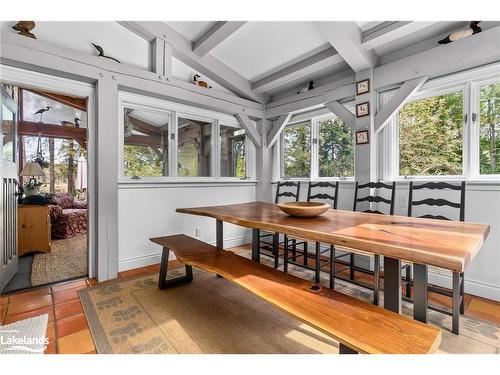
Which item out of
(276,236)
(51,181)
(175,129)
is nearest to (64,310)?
(276,236)

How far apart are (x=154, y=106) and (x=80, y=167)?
506 cm

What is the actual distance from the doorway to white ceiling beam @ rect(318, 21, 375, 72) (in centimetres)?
251

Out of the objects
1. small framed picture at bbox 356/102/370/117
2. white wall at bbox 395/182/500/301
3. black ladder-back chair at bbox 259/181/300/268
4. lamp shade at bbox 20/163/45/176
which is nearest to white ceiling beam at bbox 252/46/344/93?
small framed picture at bbox 356/102/370/117

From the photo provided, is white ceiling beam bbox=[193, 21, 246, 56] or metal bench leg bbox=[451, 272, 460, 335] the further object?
white ceiling beam bbox=[193, 21, 246, 56]

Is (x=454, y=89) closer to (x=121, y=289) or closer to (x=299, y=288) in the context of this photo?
(x=299, y=288)

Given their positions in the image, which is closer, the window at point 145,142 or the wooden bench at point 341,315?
the wooden bench at point 341,315

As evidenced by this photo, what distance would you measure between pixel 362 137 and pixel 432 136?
67 cm

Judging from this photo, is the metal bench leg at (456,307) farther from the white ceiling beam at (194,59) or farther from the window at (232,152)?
the white ceiling beam at (194,59)

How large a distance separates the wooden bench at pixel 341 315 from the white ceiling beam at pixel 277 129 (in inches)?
105

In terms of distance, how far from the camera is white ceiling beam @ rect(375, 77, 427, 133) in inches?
101

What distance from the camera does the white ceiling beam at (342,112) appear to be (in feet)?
10.1

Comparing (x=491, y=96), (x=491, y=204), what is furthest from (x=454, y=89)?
(x=491, y=204)

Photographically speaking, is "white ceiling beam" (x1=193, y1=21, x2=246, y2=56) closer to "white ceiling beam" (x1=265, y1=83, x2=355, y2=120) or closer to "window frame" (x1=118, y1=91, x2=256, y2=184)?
"window frame" (x1=118, y1=91, x2=256, y2=184)

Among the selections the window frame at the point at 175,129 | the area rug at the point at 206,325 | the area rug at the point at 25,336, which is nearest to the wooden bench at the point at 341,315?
the area rug at the point at 206,325
